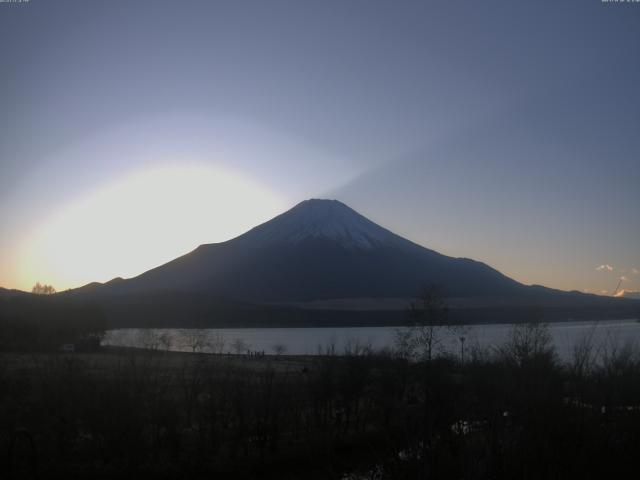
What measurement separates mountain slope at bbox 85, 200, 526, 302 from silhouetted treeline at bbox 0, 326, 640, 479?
4325 inches

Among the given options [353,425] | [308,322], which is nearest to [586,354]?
[353,425]

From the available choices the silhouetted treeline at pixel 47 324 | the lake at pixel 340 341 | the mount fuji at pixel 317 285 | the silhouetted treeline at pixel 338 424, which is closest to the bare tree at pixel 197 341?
the lake at pixel 340 341

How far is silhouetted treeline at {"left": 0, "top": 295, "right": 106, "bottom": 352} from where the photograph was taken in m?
44.4

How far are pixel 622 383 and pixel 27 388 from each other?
14174 millimetres

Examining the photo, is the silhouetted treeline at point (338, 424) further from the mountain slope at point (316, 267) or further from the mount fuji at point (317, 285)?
the mountain slope at point (316, 267)

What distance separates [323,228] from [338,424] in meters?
153

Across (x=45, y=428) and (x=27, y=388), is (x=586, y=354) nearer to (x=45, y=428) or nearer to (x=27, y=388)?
(x=45, y=428)

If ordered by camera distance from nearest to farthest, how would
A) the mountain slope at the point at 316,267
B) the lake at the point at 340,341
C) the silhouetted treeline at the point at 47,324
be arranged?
the lake at the point at 340,341
the silhouetted treeline at the point at 47,324
the mountain slope at the point at 316,267

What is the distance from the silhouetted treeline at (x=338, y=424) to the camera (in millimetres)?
8812

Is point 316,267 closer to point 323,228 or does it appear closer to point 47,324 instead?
point 323,228

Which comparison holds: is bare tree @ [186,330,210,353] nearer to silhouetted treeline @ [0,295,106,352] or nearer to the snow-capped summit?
silhouetted treeline @ [0,295,106,352]

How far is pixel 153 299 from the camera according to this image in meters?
106

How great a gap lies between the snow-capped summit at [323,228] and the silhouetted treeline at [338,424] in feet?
471

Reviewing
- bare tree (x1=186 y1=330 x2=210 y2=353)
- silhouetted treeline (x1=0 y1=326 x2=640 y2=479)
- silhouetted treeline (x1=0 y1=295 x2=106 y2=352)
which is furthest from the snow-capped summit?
silhouetted treeline (x1=0 y1=326 x2=640 y2=479)
